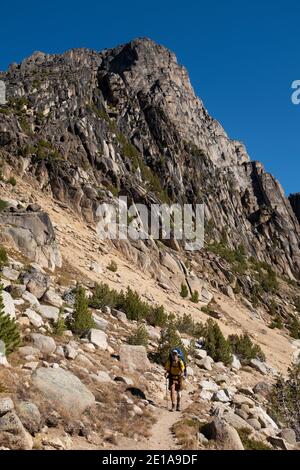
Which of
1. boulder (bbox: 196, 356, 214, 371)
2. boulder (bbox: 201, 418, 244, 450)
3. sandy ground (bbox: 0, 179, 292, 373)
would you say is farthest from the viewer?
sandy ground (bbox: 0, 179, 292, 373)

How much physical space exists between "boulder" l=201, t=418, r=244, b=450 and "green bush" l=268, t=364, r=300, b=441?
4.68 metres

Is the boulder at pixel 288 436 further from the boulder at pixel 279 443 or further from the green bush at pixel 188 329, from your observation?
the green bush at pixel 188 329

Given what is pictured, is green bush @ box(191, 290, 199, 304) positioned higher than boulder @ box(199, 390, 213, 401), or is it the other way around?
green bush @ box(191, 290, 199, 304)

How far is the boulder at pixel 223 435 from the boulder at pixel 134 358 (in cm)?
459

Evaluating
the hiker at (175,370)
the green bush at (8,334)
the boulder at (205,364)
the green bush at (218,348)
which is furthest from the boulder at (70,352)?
the green bush at (218,348)

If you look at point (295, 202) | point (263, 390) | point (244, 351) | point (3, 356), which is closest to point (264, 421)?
point (263, 390)

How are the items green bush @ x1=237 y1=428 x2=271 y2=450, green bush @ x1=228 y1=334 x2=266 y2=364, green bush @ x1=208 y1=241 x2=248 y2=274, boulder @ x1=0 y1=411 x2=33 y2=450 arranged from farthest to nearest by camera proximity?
green bush @ x1=208 y1=241 x2=248 y2=274, green bush @ x1=228 y1=334 x2=266 y2=364, green bush @ x1=237 y1=428 x2=271 y2=450, boulder @ x1=0 y1=411 x2=33 y2=450

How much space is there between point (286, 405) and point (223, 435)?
723 centimetres

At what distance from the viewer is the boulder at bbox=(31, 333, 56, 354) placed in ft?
36.2

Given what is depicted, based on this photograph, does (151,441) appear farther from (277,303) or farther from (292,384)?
(277,303)

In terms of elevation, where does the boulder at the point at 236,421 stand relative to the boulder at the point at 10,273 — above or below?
below

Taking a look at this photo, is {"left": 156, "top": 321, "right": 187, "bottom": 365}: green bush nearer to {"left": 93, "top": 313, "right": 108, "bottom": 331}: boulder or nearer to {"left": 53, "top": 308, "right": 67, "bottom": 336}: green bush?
{"left": 93, "top": 313, "right": 108, "bottom": 331}: boulder

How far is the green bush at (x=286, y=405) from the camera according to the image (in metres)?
13.2

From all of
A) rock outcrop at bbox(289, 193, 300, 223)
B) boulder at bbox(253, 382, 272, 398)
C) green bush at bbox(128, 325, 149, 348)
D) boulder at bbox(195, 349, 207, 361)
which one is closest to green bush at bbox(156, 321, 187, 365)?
green bush at bbox(128, 325, 149, 348)
